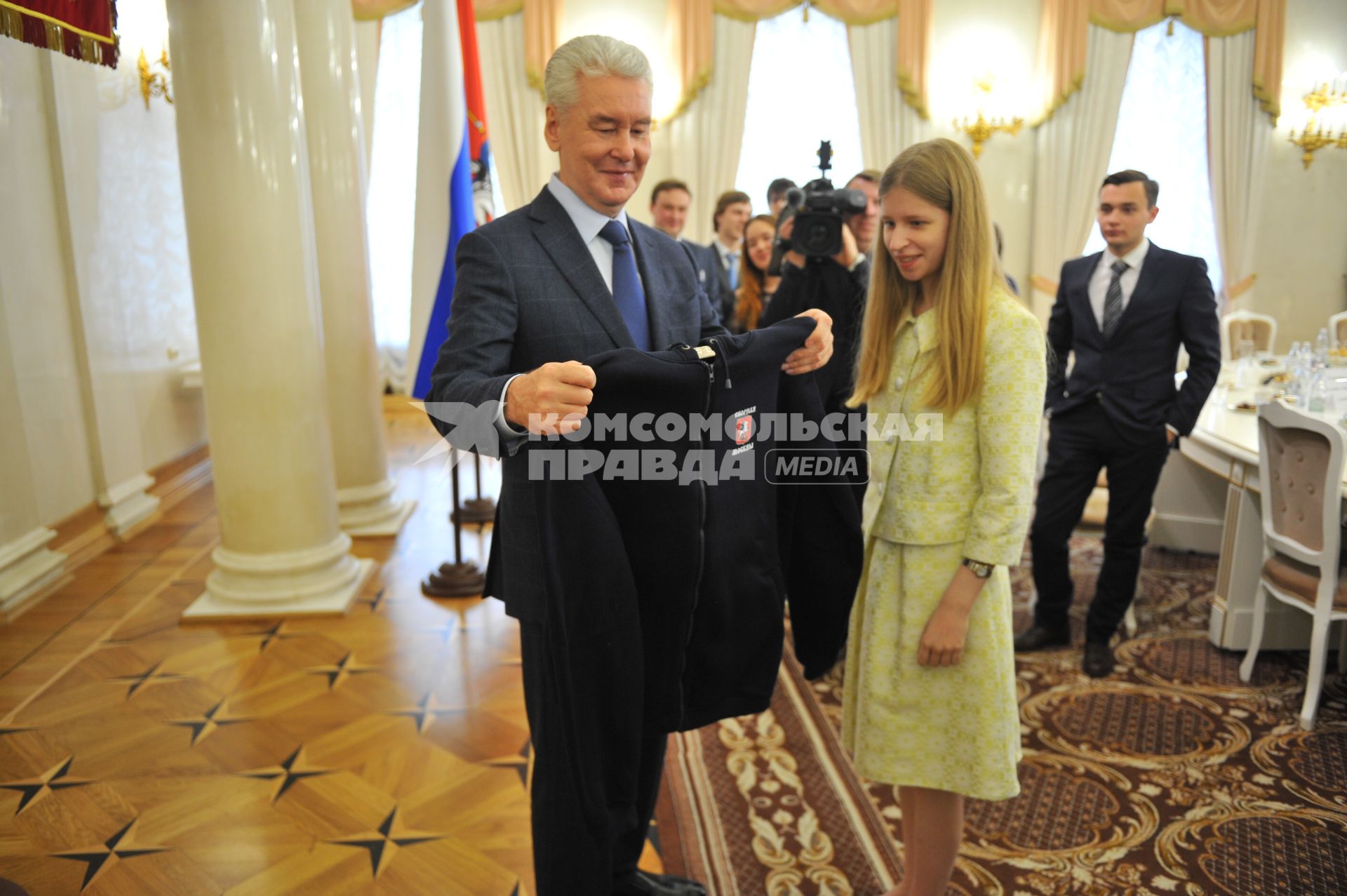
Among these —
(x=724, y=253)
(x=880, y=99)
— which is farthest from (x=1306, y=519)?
(x=880, y=99)

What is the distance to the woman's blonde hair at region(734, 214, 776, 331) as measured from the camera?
389 centimetres

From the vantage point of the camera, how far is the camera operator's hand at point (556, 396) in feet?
3.84

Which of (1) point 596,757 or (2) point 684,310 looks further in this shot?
(2) point 684,310

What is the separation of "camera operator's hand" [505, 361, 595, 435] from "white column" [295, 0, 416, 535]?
3602 mm

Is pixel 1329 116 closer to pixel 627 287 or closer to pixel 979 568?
pixel 979 568

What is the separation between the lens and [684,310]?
1.68 meters

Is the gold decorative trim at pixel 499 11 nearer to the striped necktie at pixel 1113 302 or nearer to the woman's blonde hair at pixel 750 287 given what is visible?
the woman's blonde hair at pixel 750 287

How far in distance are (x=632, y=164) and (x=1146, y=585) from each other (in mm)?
3743

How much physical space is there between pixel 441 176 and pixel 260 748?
98.0 inches

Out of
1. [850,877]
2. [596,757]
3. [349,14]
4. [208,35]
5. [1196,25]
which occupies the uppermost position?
[1196,25]

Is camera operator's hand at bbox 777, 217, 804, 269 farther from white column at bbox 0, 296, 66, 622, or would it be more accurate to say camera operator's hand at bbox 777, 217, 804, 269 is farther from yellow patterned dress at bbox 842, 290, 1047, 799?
white column at bbox 0, 296, 66, 622

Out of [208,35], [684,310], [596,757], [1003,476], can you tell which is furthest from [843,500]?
[208,35]

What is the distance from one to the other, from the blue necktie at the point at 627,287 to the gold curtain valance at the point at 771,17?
6.98 m

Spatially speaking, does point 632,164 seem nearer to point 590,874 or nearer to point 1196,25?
point 590,874
